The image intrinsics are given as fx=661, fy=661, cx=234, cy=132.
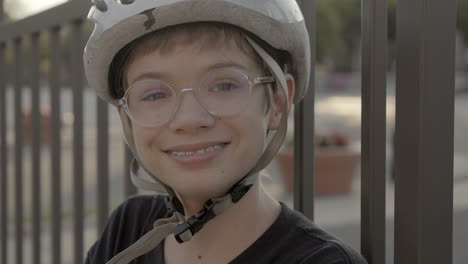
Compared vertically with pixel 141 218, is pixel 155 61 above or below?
above

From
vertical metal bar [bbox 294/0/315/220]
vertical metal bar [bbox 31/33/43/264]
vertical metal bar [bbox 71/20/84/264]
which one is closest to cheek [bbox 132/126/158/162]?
vertical metal bar [bbox 294/0/315/220]

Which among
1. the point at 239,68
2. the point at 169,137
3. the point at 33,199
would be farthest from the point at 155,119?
the point at 33,199

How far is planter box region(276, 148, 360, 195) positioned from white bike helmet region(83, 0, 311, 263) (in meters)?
6.41

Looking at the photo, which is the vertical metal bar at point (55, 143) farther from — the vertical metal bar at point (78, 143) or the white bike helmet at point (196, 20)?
the white bike helmet at point (196, 20)

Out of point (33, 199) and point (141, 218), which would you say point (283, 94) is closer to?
point (141, 218)

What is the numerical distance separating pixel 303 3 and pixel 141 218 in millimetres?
807

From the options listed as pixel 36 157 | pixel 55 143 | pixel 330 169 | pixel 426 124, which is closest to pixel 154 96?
pixel 426 124

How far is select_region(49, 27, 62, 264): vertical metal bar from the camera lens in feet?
9.41

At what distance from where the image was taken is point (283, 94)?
171cm

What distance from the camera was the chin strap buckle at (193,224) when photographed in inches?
64.7

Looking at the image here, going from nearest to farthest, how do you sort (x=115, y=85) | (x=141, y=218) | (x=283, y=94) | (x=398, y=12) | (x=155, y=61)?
1. (x=398, y=12)
2. (x=155, y=61)
3. (x=283, y=94)
4. (x=115, y=85)
5. (x=141, y=218)

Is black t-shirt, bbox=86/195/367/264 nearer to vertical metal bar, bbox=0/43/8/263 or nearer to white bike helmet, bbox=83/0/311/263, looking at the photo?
white bike helmet, bbox=83/0/311/263

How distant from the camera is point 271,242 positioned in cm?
165

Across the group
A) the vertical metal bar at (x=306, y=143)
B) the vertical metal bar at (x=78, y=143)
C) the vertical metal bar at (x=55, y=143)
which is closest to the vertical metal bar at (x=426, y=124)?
the vertical metal bar at (x=306, y=143)
